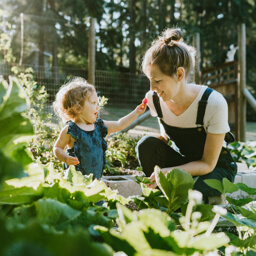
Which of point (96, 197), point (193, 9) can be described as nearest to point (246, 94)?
point (96, 197)

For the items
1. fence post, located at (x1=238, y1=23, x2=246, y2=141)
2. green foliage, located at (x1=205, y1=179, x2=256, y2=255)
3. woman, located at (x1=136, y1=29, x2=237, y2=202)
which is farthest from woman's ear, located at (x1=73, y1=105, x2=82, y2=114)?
fence post, located at (x1=238, y1=23, x2=246, y2=141)

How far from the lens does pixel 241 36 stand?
6188 mm

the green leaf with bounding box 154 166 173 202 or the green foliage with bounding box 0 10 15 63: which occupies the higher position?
the green foliage with bounding box 0 10 15 63

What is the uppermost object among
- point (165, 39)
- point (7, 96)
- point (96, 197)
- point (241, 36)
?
point (241, 36)

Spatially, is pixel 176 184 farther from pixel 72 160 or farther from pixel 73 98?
pixel 73 98

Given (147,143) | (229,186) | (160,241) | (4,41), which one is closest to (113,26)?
(4,41)

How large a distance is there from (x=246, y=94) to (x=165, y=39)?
419 centimetres

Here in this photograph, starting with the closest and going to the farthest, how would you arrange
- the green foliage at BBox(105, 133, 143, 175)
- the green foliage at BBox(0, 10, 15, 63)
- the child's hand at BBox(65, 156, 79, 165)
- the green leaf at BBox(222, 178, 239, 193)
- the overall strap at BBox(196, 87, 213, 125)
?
the green leaf at BBox(222, 178, 239, 193) → the child's hand at BBox(65, 156, 79, 165) → the overall strap at BBox(196, 87, 213, 125) → the green foliage at BBox(105, 133, 143, 175) → the green foliage at BBox(0, 10, 15, 63)

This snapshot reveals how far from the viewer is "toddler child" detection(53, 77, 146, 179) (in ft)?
8.20

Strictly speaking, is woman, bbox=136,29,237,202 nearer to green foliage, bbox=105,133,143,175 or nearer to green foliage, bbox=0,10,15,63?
green foliage, bbox=105,133,143,175

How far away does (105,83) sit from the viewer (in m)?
5.97

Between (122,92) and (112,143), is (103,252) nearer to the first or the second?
(112,143)

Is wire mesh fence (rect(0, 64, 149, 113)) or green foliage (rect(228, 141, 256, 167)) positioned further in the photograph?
wire mesh fence (rect(0, 64, 149, 113))

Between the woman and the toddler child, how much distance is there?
31 centimetres
